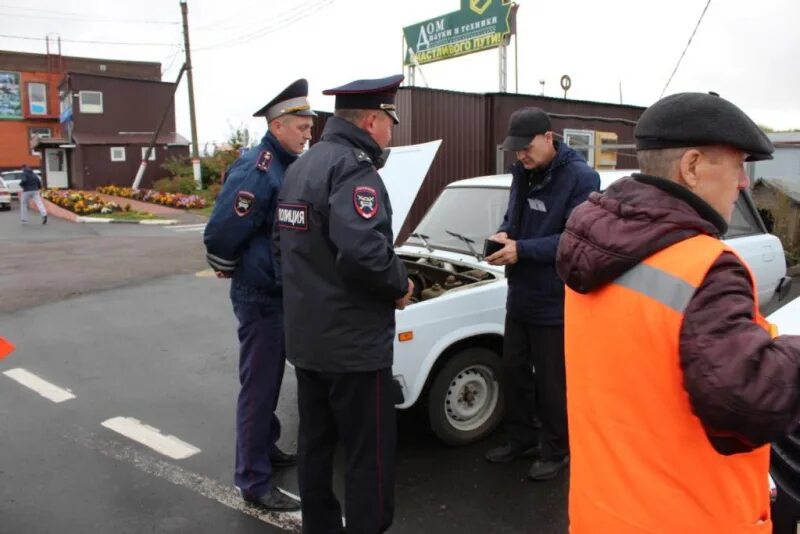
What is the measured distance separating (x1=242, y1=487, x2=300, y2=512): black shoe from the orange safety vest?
226 cm

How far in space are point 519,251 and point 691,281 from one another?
221 cm

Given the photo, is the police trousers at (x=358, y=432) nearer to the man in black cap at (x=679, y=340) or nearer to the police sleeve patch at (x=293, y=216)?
the police sleeve patch at (x=293, y=216)

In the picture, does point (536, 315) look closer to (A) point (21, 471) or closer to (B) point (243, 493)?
(B) point (243, 493)

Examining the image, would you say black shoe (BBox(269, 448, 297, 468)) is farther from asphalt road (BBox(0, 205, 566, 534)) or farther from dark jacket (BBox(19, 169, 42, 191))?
dark jacket (BBox(19, 169, 42, 191))

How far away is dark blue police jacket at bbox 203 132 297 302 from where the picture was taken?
10.8 ft

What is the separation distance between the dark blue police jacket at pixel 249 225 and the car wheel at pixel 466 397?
125 centimetres

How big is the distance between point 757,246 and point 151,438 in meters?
4.85

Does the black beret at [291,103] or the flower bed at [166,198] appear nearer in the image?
the black beret at [291,103]

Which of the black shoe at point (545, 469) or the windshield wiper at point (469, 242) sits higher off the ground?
the windshield wiper at point (469, 242)

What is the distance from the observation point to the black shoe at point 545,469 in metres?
3.73

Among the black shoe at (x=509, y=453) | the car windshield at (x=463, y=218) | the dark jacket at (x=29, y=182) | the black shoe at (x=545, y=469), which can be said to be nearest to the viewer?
the black shoe at (x=545, y=469)

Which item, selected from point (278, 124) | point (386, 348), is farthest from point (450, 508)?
point (278, 124)

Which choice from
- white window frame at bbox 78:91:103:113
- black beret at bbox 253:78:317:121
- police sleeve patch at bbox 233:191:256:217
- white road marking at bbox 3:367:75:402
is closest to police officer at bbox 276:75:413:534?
police sleeve patch at bbox 233:191:256:217

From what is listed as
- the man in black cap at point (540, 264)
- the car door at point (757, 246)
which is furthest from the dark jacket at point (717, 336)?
the car door at point (757, 246)
